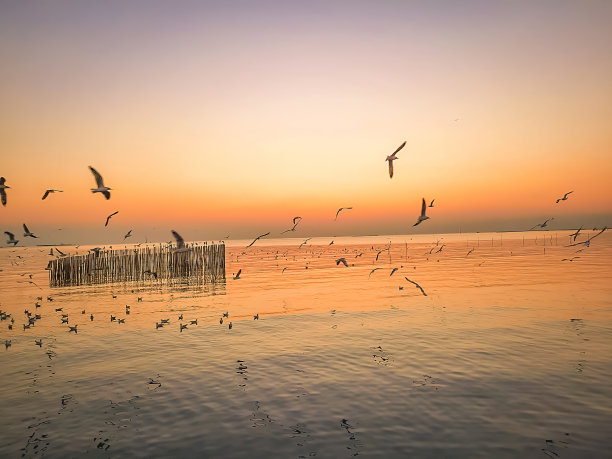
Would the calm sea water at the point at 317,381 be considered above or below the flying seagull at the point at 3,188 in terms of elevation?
below

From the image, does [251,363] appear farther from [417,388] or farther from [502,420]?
[502,420]

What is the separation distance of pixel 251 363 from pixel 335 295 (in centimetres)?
1652

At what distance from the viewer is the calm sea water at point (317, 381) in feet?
29.0

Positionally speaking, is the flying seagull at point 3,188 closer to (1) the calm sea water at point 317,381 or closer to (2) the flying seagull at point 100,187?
(2) the flying seagull at point 100,187

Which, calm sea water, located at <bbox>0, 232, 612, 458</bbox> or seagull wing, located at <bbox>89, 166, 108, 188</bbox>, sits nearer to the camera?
calm sea water, located at <bbox>0, 232, 612, 458</bbox>

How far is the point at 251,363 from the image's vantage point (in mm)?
14578

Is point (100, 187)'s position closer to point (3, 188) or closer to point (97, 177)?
point (97, 177)

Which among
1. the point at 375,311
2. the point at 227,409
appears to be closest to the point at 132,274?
the point at 375,311

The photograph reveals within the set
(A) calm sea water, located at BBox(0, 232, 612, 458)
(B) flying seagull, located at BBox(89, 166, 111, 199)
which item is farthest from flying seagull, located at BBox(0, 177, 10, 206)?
(A) calm sea water, located at BBox(0, 232, 612, 458)

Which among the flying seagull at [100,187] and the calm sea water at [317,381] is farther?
the flying seagull at [100,187]

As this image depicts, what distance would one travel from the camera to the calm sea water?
884 centimetres

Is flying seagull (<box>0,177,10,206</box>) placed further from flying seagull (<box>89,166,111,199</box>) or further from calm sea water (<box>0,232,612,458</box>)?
calm sea water (<box>0,232,612,458</box>)

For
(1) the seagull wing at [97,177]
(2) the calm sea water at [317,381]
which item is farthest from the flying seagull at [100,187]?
(2) the calm sea water at [317,381]

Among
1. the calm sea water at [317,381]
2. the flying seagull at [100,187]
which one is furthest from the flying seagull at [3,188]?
the calm sea water at [317,381]
